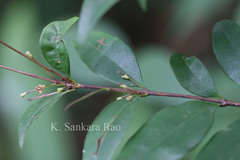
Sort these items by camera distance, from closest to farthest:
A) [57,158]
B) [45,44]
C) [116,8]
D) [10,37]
Result: 1. [45,44]
2. [57,158]
3. [10,37]
4. [116,8]

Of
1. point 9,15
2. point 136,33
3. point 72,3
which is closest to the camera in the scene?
point 9,15

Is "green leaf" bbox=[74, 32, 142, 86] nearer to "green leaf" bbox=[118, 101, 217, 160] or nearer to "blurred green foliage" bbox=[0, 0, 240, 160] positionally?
"green leaf" bbox=[118, 101, 217, 160]

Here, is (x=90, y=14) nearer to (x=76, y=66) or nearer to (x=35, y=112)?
(x=35, y=112)

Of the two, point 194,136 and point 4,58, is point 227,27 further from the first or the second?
point 4,58

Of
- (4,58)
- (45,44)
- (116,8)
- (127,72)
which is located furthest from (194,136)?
(116,8)

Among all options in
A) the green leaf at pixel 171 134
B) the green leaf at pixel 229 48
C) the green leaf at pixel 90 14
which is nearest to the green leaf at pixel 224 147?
the green leaf at pixel 171 134

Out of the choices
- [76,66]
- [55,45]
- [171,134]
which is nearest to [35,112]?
[55,45]
